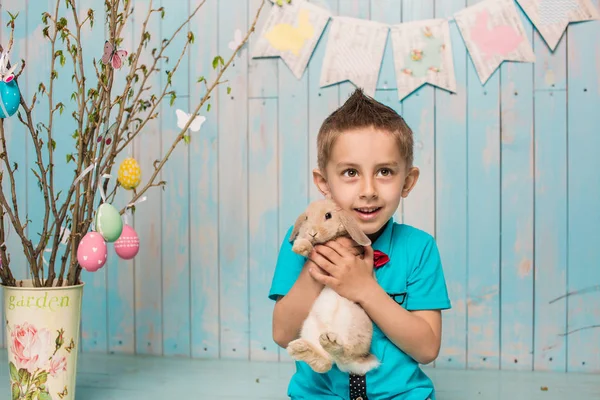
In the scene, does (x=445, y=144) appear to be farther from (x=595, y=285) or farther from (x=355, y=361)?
(x=355, y=361)

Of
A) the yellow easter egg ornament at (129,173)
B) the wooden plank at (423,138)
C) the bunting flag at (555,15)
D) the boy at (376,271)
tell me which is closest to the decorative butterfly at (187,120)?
the yellow easter egg ornament at (129,173)

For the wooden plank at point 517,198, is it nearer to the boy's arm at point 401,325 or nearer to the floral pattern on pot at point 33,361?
the boy's arm at point 401,325

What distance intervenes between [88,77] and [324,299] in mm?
1258

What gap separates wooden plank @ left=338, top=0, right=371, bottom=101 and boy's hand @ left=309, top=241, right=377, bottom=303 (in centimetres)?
88

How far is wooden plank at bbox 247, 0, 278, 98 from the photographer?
6.34ft

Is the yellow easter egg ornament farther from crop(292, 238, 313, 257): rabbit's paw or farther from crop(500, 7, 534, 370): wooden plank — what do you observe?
crop(500, 7, 534, 370): wooden plank

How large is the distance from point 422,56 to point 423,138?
0.22m

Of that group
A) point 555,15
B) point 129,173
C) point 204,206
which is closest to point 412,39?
point 555,15

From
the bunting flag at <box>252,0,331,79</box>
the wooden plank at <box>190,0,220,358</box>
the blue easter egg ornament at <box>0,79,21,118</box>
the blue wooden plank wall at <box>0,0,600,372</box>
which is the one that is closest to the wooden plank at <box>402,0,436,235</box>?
the blue wooden plank wall at <box>0,0,600,372</box>

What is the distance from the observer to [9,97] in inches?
53.1

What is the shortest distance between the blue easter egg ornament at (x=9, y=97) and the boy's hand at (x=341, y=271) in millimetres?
691

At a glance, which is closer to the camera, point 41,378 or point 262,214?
point 41,378

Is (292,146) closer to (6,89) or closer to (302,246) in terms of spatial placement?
(6,89)

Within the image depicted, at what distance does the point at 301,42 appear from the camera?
1.90 meters
